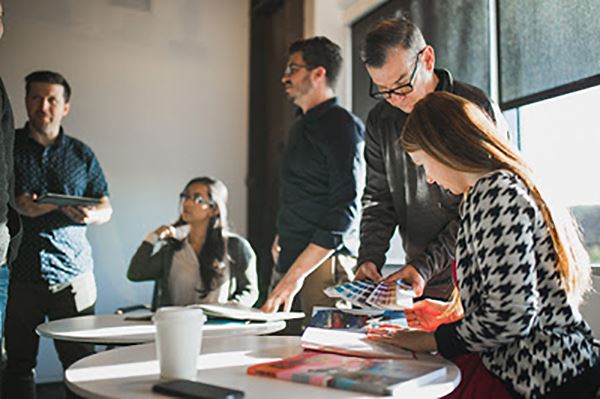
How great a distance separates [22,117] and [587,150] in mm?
2882

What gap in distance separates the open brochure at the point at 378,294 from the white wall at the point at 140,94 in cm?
244

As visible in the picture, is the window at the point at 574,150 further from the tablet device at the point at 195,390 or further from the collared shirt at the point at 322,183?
the tablet device at the point at 195,390

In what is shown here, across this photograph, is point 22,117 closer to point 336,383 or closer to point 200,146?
point 200,146

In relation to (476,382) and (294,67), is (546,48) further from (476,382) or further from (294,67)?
(476,382)

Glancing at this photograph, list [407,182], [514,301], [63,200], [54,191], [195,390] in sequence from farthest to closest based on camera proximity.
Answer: [54,191] < [63,200] < [407,182] < [514,301] < [195,390]

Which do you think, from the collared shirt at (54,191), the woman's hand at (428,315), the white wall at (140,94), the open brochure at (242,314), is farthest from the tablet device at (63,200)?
the woman's hand at (428,315)

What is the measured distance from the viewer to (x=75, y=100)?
3453mm

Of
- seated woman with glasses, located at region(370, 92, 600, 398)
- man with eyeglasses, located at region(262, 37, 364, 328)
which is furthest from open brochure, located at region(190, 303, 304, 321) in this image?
seated woman with glasses, located at region(370, 92, 600, 398)

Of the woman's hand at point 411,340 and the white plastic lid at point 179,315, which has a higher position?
the white plastic lid at point 179,315

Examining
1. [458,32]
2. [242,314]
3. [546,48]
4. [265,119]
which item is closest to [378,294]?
[242,314]

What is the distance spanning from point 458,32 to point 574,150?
764 mm

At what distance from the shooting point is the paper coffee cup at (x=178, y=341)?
917mm

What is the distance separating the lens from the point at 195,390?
33.4 inches

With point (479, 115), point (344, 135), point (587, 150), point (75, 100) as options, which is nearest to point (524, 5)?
point (587, 150)
